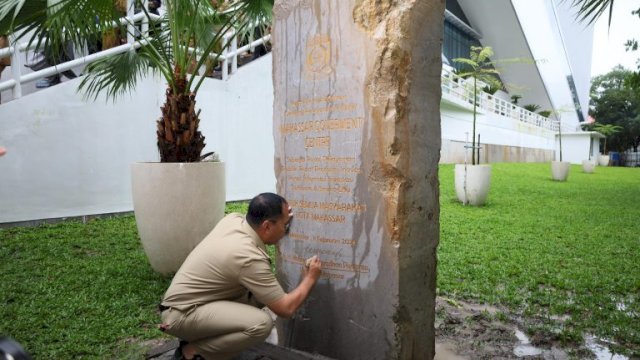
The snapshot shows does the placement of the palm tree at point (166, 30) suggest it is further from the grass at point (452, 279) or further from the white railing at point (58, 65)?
the grass at point (452, 279)

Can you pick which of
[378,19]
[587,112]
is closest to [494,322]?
[378,19]

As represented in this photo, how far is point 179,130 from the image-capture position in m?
5.13

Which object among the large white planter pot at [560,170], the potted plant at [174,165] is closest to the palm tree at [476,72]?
the large white planter pot at [560,170]

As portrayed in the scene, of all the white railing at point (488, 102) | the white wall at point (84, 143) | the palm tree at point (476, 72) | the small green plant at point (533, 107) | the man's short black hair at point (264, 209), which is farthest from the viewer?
the small green plant at point (533, 107)

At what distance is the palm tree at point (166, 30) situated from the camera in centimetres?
409

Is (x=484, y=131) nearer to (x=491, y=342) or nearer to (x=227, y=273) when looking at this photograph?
(x=491, y=342)

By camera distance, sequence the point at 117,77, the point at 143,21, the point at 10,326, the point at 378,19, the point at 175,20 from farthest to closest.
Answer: the point at 143,21, the point at 117,77, the point at 175,20, the point at 10,326, the point at 378,19

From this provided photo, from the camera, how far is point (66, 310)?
3971mm

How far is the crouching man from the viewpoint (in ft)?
8.57

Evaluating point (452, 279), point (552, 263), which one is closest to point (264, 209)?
point (452, 279)

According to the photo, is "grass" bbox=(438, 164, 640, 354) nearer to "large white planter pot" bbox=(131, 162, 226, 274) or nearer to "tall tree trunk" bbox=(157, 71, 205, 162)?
"large white planter pot" bbox=(131, 162, 226, 274)

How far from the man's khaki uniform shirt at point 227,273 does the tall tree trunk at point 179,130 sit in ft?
8.24

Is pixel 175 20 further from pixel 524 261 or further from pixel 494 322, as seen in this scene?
pixel 524 261

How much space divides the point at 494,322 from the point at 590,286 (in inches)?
59.8
